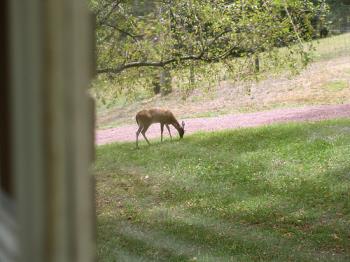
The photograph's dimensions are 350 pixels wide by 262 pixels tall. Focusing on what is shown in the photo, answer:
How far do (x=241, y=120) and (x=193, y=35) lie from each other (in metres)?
5.91

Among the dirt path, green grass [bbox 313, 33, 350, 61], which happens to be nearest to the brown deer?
the dirt path

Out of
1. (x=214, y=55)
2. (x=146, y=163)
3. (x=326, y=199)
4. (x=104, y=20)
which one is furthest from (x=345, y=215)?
(x=146, y=163)

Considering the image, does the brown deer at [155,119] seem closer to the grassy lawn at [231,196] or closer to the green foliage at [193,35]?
the grassy lawn at [231,196]

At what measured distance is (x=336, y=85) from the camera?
17.8m

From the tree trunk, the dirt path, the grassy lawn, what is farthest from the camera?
the dirt path

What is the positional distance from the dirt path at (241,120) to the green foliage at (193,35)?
4.48 meters

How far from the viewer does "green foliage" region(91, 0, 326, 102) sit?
29.8ft

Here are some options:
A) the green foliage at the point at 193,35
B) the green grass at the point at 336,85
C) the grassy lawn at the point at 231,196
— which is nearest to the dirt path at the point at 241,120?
the grassy lawn at the point at 231,196

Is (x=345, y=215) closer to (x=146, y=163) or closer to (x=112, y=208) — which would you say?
(x=112, y=208)

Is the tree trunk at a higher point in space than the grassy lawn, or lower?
higher

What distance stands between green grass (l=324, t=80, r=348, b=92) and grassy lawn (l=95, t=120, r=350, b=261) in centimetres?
404

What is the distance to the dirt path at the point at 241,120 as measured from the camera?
1500cm

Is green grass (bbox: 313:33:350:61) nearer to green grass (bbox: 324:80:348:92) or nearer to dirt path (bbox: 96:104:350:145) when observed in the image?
green grass (bbox: 324:80:348:92)

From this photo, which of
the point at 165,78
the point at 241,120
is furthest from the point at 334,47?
the point at 165,78
